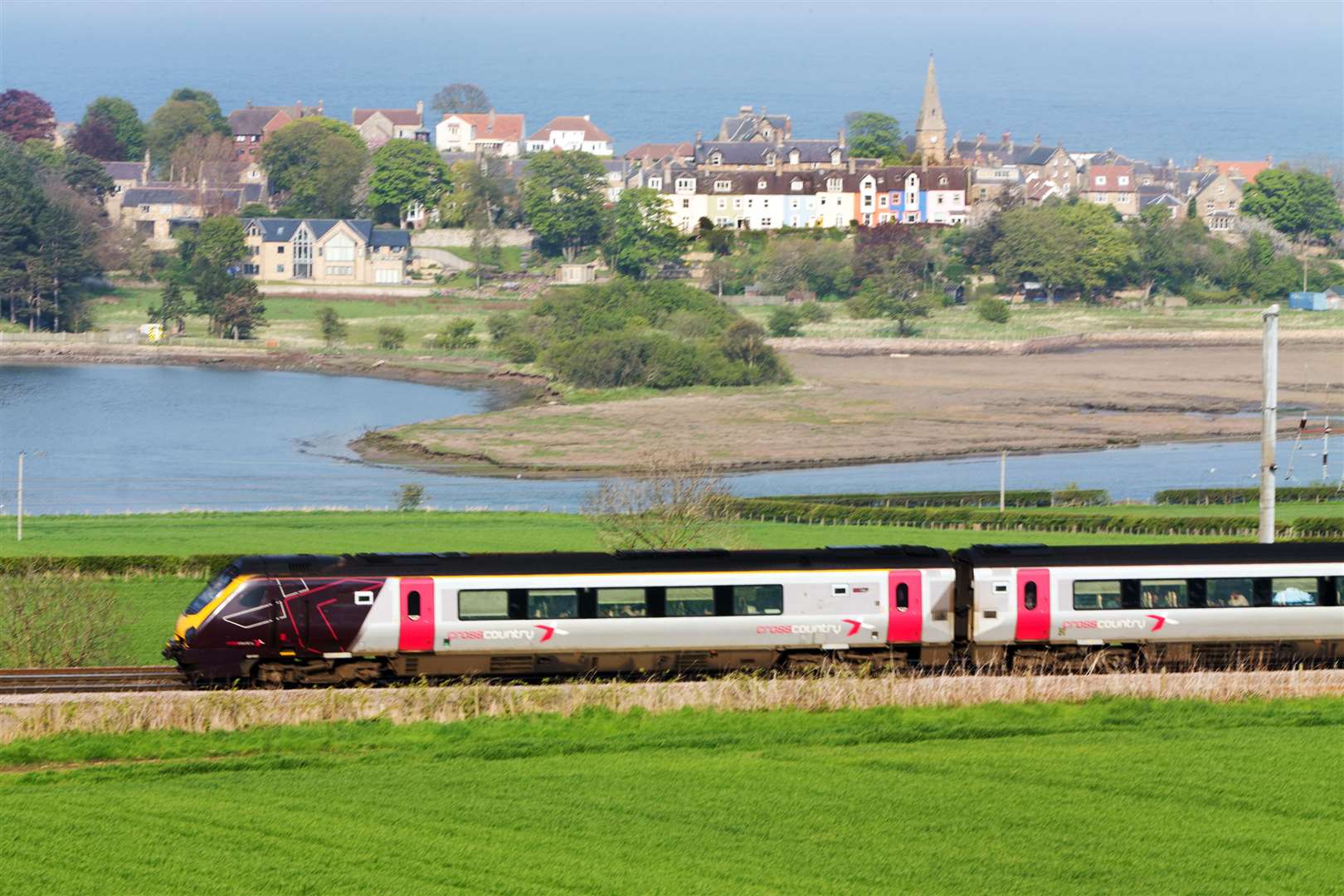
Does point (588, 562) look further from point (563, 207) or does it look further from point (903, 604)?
point (563, 207)

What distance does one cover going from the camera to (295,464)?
3314 inches

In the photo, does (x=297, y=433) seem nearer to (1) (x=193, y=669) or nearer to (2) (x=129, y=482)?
(2) (x=129, y=482)

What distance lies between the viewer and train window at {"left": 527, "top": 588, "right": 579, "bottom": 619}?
1132 inches

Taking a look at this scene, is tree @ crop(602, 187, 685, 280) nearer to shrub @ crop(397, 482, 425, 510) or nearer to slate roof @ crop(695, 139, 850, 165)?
slate roof @ crop(695, 139, 850, 165)

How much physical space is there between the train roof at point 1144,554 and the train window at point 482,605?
7.14 m

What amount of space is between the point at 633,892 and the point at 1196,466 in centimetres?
6425

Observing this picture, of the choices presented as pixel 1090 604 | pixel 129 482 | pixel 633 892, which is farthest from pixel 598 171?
pixel 633 892

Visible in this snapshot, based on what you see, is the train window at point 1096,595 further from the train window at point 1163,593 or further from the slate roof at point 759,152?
the slate roof at point 759,152

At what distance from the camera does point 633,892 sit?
17.9 meters

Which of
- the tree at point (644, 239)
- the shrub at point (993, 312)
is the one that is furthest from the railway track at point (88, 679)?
the tree at point (644, 239)

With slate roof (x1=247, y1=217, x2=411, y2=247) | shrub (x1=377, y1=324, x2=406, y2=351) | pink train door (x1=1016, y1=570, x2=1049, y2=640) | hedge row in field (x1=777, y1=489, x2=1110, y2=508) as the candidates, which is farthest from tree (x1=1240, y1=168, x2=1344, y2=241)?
pink train door (x1=1016, y1=570, x2=1049, y2=640)

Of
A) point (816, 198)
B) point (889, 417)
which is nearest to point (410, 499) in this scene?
point (889, 417)

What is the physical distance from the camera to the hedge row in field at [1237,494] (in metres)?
64.1

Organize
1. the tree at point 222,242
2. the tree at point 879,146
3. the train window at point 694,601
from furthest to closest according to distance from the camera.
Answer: the tree at point 879,146 → the tree at point 222,242 → the train window at point 694,601
